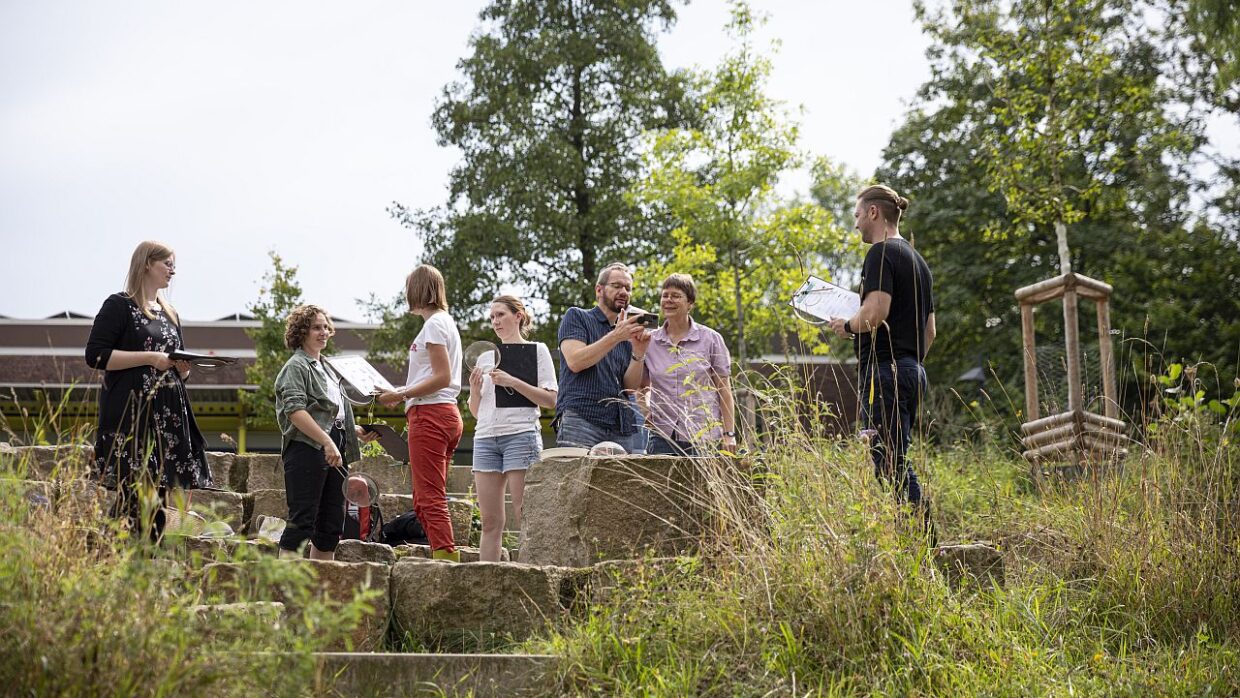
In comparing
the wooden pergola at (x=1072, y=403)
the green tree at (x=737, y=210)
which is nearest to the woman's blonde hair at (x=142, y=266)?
the wooden pergola at (x=1072, y=403)

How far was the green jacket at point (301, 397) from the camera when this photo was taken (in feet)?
19.0

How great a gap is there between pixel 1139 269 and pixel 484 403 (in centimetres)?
1844

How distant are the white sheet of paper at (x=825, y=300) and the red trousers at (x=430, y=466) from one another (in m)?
1.84

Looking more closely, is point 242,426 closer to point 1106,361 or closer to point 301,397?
point 1106,361

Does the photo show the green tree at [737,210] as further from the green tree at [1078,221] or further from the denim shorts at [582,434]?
the denim shorts at [582,434]

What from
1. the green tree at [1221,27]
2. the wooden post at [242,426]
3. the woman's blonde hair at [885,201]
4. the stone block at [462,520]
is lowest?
the wooden post at [242,426]

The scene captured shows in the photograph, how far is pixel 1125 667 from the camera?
4.25m

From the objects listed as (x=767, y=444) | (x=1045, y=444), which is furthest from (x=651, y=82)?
(x=767, y=444)

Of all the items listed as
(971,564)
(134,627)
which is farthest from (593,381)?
(134,627)

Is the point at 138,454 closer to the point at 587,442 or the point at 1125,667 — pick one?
the point at 587,442

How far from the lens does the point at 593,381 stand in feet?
19.7

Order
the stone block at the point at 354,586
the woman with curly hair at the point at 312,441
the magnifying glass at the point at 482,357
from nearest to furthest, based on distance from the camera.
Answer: the stone block at the point at 354,586 → the woman with curly hair at the point at 312,441 → the magnifying glass at the point at 482,357

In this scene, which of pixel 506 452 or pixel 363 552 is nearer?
pixel 506 452

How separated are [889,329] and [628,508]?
1337 millimetres
